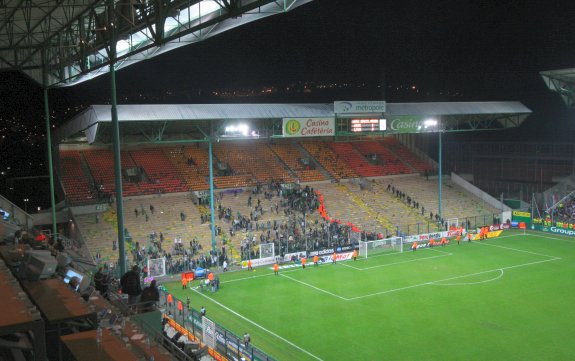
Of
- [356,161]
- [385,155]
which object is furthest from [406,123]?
[385,155]

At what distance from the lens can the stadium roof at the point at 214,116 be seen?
119ft

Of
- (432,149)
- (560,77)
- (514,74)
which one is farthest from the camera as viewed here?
(432,149)

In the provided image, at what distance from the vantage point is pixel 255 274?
34.4 m

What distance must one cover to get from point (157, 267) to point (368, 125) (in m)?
21.6

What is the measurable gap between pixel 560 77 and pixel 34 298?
47834mm

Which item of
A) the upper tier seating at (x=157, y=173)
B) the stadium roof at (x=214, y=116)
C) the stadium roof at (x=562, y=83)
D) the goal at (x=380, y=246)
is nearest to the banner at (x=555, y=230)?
the stadium roof at (x=214, y=116)

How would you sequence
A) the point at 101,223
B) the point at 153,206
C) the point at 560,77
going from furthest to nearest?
the point at 560,77
the point at 153,206
the point at 101,223

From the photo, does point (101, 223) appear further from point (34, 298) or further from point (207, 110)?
point (34, 298)

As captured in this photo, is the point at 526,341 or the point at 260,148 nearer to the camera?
the point at 526,341

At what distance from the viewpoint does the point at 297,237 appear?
129 feet

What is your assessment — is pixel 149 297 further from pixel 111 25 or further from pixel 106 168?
pixel 106 168

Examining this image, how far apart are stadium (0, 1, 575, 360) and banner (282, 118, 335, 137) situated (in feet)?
0.46

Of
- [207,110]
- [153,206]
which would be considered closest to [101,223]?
[153,206]

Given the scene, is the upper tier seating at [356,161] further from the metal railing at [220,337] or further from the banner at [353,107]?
the metal railing at [220,337]
